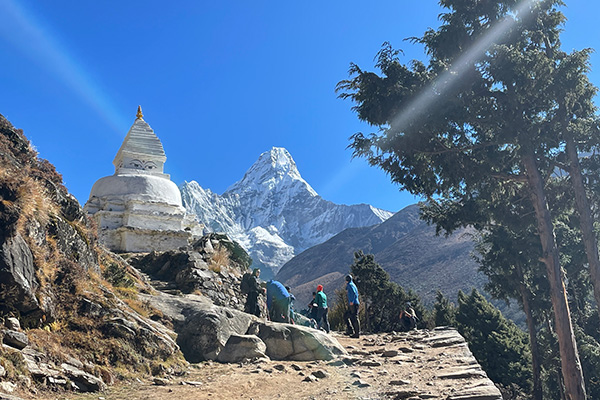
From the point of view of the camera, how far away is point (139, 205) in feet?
90.0

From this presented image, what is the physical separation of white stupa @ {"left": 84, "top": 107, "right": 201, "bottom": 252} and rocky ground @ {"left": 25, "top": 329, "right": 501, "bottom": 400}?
708 inches

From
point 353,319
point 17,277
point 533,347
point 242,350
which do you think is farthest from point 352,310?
point 533,347

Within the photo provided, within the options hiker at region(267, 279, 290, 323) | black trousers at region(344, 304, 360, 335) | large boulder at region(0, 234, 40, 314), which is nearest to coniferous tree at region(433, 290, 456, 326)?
black trousers at region(344, 304, 360, 335)

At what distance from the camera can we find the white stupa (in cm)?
2527

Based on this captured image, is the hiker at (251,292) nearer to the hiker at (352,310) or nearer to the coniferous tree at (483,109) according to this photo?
the hiker at (352,310)

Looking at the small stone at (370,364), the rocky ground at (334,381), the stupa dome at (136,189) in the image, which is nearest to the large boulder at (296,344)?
the rocky ground at (334,381)

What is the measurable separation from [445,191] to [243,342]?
10469mm

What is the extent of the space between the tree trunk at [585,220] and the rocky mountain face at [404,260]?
23.7 meters

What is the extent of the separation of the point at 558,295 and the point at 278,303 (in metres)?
8.44

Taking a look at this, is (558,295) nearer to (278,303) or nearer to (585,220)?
(585,220)

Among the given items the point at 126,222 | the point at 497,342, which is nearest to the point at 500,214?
the point at 497,342

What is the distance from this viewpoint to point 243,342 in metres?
8.93

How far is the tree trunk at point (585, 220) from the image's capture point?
13984 millimetres

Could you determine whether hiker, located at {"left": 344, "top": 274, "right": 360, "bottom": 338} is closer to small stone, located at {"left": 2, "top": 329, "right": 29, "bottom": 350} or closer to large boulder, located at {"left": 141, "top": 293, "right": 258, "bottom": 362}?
large boulder, located at {"left": 141, "top": 293, "right": 258, "bottom": 362}
